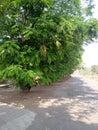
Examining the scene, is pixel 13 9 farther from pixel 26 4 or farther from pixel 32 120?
pixel 32 120

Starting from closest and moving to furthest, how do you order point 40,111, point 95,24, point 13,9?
point 40,111, point 13,9, point 95,24

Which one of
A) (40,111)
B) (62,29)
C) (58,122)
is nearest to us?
(58,122)

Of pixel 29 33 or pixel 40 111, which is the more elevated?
pixel 29 33

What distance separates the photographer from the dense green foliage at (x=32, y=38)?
11406mm

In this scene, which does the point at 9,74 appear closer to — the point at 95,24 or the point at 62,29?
the point at 62,29

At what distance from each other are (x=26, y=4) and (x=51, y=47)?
2.90m

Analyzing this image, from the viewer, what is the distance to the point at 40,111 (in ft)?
30.1

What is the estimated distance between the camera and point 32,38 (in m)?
12.4

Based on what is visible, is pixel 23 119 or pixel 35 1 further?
pixel 35 1

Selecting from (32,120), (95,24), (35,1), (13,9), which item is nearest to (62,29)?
(35,1)

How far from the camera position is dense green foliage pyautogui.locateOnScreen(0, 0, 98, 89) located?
37.4 ft

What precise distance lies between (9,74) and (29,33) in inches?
97.0

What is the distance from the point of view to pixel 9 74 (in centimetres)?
1091

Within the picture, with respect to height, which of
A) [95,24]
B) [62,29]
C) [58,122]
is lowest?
[58,122]
